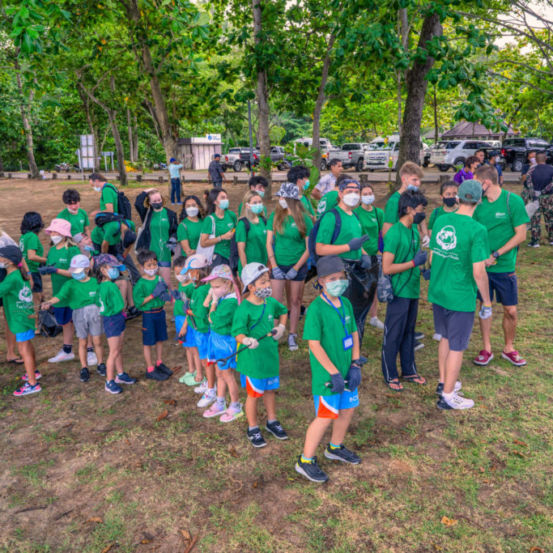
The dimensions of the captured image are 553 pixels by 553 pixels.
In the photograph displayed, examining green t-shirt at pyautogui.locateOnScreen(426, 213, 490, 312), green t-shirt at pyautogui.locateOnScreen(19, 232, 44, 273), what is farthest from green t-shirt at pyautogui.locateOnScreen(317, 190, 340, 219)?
green t-shirt at pyautogui.locateOnScreen(19, 232, 44, 273)

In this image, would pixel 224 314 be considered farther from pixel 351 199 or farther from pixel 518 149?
pixel 518 149

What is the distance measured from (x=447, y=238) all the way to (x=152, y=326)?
11.1 feet

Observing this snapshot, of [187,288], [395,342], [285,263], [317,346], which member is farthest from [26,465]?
[395,342]

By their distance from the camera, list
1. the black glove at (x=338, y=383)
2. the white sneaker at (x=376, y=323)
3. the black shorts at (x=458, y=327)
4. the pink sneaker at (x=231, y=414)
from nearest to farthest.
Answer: the black glove at (x=338, y=383) → the black shorts at (x=458, y=327) → the pink sneaker at (x=231, y=414) → the white sneaker at (x=376, y=323)

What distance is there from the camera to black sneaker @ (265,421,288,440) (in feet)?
14.4

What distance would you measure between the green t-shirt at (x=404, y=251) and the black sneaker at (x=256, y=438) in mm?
2025

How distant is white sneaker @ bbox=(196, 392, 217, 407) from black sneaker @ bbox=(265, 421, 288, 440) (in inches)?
33.8

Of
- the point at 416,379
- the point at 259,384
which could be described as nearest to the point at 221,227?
the point at 259,384

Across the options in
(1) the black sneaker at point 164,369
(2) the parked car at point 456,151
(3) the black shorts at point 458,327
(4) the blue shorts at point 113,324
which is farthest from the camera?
(2) the parked car at point 456,151

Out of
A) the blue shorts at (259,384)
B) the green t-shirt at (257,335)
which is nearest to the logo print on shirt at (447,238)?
the green t-shirt at (257,335)

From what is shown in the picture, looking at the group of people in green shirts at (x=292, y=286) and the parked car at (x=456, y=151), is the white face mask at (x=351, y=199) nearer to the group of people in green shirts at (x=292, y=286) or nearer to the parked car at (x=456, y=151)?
the group of people in green shirts at (x=292, y=286)

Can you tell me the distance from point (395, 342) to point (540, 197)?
8.06m

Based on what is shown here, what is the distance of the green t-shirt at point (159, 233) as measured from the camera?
6.69 m

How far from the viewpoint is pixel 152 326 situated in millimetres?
5555
